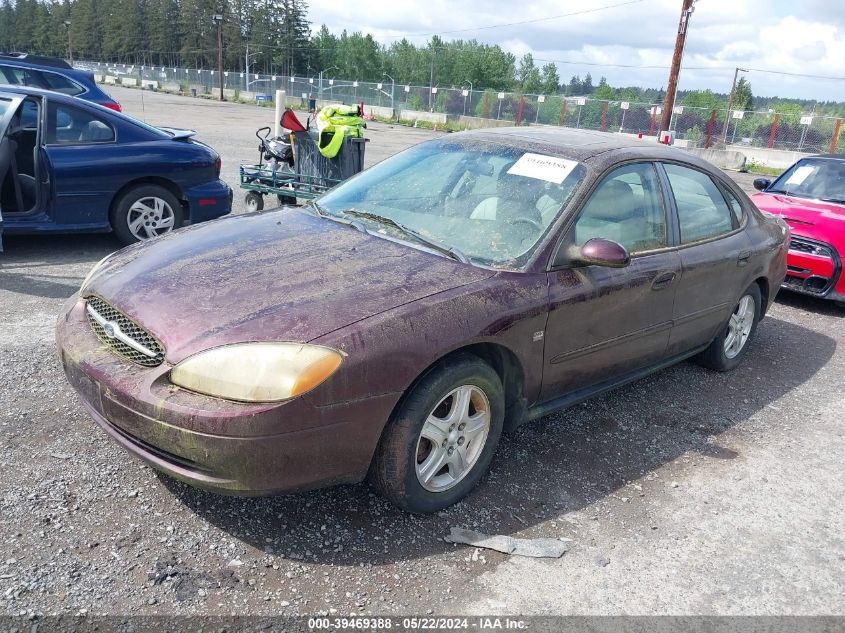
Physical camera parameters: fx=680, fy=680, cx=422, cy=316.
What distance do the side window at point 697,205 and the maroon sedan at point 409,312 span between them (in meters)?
0.02

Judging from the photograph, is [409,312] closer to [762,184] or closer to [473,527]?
[473,527]

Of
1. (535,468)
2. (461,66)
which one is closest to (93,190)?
(535,468)

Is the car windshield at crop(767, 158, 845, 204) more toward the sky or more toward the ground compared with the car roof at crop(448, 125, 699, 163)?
more toward the ground

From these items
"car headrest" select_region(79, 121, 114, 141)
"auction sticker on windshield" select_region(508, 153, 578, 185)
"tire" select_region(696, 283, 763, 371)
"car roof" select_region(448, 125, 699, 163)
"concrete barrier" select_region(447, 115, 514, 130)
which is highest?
"car roof" select_region(448, 125, 699, 163)

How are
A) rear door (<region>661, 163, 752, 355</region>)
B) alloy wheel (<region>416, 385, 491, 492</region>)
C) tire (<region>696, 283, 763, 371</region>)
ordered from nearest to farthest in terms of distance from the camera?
alloy wheel (<region>416, 385, 491, 492</region>), rear door (<region>661, 163, 752, 355</region>), tire (<region>696, 283, 763, 371</region>)

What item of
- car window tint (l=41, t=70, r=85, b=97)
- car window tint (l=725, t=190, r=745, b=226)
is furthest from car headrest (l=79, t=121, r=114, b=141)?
car window tint (l=41, t=70, r=85, b=97)

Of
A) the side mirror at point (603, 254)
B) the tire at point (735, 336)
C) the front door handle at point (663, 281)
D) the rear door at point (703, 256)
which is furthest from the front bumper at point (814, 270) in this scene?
the side mirror at point (603, 254)

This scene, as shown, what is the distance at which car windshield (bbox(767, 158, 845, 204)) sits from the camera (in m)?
7.31

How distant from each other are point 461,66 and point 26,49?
3895 inches

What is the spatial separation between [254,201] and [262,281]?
6235 mm

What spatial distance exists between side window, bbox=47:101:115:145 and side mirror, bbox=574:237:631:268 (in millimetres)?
5046

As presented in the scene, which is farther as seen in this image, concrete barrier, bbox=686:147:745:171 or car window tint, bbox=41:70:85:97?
concrete barrier, bbox=686:147:745:171

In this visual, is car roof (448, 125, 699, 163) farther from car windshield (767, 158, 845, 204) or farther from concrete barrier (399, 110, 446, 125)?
concrete barrier (399, 110, 446, 125)

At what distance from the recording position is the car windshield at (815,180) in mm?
7312
